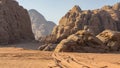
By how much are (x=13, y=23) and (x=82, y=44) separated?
16943 mm

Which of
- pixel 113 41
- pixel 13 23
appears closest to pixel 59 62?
pixel 113 41

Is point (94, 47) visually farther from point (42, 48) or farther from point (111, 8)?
point (111, 8)

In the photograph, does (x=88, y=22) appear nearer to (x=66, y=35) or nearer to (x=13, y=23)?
(x=66, y=35)

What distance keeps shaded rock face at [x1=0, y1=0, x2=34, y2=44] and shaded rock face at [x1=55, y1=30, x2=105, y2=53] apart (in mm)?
13931

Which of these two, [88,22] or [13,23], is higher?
[88,22]

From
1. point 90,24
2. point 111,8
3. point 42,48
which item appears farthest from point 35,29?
point 42,48

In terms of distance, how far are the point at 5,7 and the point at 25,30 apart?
5.10 metres

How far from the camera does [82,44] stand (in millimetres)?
22875

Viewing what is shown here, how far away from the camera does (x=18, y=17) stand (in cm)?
3900

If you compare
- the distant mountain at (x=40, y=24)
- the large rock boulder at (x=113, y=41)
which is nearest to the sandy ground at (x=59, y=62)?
the large rock boulder at (x=113, y=41)

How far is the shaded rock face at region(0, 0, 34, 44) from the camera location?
34.4 meters

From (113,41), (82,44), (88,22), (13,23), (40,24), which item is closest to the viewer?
(82,44)

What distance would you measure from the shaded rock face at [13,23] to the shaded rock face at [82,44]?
13931mm

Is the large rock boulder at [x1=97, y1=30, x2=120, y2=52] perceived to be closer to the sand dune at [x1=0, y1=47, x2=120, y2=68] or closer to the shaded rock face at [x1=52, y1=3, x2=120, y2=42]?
the sand dune at [x1=0, y1=47, x2=120, y2=68]
